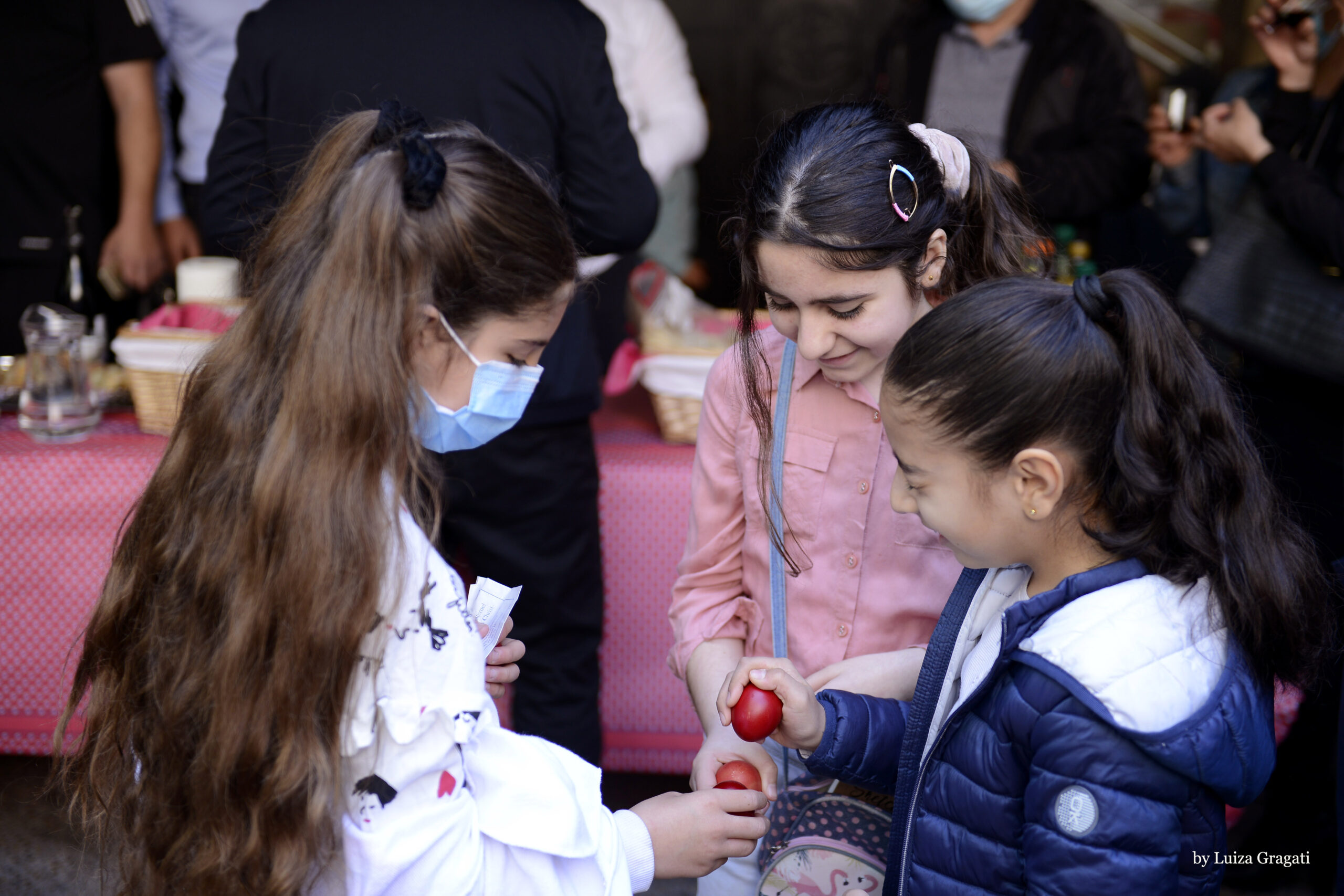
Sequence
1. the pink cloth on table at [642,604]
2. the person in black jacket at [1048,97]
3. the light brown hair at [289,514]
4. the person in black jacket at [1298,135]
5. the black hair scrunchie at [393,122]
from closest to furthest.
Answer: the light brown hair at [289,514]
the black hair scrunchie at [393,122]
the person in black jacket at [1298,135]
the pink cloth on table at [642,604]
the person in black jacket at [1048,97]

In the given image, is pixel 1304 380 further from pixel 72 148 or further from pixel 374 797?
pixel 72 148

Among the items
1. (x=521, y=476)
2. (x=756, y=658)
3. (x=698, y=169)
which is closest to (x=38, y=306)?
(x=521, y=476)

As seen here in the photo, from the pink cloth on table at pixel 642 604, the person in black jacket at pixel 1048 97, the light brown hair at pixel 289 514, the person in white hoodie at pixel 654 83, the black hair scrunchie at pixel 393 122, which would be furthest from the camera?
the person in white hoodie at pixel 654 83

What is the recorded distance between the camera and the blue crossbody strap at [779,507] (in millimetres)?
1676

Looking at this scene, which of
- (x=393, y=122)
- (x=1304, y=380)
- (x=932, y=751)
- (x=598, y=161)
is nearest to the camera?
(x=393, y=122)

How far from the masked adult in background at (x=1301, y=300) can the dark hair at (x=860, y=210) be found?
1211 mm

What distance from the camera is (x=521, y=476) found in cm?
246

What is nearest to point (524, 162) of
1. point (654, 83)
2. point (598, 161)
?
point (598, 161)

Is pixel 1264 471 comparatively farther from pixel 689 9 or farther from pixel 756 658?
pixel 689 9

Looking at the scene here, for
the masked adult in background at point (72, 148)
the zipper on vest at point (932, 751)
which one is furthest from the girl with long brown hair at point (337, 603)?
the masked adult in background at point (72, 148)

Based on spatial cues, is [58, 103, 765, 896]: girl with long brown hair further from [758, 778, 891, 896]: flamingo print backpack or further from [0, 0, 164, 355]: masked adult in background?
[0, 0, 164, 355]: masked adult in background

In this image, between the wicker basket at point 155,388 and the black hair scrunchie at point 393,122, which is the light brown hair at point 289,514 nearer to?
the black hair scrunchie at point 393,122

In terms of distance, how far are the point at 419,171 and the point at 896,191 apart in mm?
678

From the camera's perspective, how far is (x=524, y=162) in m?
2.10
